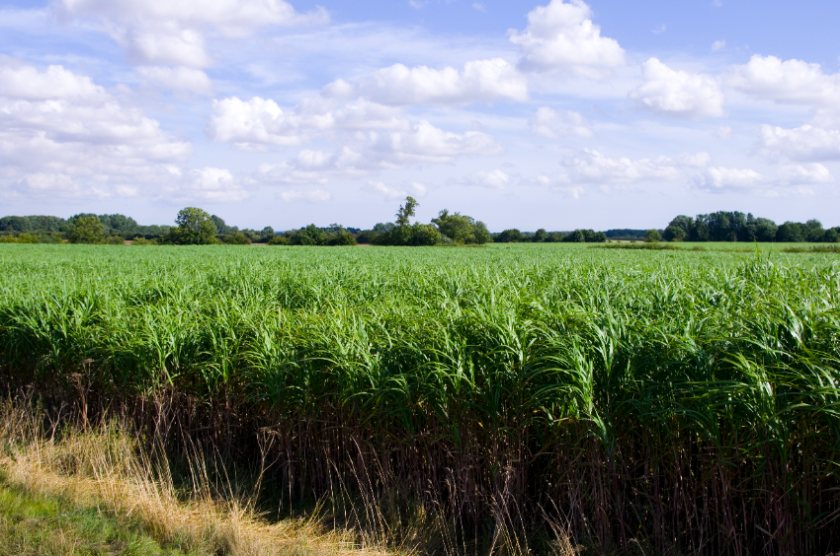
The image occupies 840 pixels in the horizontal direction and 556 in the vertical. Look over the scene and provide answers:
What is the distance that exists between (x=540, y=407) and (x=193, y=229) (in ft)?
325

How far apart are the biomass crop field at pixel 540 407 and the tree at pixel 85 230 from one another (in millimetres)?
101168

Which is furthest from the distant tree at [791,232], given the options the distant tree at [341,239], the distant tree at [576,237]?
the distant tree at [341,239]

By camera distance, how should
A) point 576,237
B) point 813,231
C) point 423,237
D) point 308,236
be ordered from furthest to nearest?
point 576,237
point 423,237
point 308,236
point 813,231

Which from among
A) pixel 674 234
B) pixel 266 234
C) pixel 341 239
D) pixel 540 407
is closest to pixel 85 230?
pixel 266 234

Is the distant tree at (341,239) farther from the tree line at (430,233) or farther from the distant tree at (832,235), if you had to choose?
the distant tree at (832,235)

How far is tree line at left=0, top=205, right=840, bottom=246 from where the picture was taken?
85500 mm

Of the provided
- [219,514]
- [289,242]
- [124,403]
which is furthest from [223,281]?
[289,242]

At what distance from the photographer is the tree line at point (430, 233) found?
85.5 meters

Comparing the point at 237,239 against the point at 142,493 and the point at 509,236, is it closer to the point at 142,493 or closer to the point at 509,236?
the point at 509,236

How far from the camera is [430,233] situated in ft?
309

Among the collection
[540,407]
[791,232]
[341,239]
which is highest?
[791,232]

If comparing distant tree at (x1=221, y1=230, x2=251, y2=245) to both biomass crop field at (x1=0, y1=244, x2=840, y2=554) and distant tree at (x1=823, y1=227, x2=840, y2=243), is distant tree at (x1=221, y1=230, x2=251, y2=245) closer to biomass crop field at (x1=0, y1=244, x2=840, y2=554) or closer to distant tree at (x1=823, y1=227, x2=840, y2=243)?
distant tree at (x1=823, y1=227, x2=840, y2=243)

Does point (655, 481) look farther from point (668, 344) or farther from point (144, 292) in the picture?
point (144, 292)

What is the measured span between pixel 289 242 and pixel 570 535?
8643 cm
